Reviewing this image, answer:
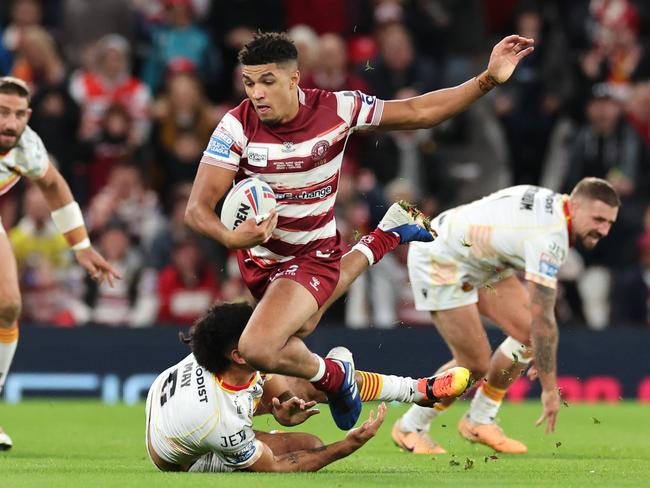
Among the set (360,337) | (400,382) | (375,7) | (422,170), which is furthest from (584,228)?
(375,7)

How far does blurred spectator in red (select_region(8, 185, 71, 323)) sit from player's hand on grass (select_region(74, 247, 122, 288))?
4.65m

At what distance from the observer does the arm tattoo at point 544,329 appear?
1059 centimetres

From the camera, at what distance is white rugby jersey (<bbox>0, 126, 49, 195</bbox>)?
10.9 m

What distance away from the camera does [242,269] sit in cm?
1016

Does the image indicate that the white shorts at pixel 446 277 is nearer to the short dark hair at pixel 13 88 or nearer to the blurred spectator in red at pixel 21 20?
the short dark hair at pixel 13 88

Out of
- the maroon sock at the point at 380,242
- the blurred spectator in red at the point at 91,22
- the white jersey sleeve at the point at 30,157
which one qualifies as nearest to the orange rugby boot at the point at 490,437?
the maroon sock at the point at 380,242

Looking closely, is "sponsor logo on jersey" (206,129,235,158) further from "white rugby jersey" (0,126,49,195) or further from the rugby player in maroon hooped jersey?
"white rugby jersey" (0,126,49,195)

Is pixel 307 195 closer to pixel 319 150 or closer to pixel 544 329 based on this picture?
pixel 319 150

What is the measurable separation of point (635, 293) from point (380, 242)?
7197mm

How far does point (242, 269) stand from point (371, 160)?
734cm

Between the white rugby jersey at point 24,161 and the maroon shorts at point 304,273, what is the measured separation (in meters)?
1.93

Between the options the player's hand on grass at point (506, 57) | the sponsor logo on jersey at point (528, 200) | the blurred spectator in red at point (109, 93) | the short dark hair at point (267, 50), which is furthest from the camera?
the blurred spectator in red at point (109, 93)

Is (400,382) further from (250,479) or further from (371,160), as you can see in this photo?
(371,160)

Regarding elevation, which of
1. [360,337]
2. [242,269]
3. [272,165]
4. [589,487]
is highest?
[272,165]
